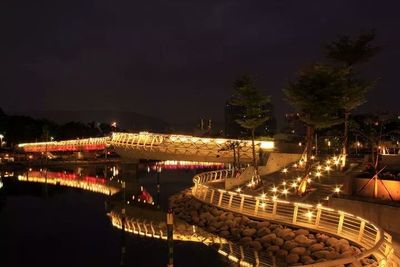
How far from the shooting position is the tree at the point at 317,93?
30516 millimetres

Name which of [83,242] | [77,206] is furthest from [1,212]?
[83,242]

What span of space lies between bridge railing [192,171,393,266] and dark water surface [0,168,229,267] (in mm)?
3908

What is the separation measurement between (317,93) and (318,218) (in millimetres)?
9882

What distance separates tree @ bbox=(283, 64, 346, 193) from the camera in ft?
100

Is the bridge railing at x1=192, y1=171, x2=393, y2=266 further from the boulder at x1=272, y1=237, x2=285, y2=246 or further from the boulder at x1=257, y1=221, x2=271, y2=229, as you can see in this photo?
the boulder at x1=272, y1=237, x2=285, y2=246

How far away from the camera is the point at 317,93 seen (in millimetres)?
30734

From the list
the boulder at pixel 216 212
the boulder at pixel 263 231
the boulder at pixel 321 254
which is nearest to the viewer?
the boulder at pixel 321 254

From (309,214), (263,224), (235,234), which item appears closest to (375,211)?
(309,214)

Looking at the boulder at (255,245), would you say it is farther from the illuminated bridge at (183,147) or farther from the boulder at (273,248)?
the illuminated bridge at (183,147)

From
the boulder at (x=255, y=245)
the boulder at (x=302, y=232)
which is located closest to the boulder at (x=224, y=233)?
the boulder at (x=255, y=245)

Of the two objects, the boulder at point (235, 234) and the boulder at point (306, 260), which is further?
the boulder at point (235, 234)

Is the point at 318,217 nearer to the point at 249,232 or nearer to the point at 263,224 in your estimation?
the point at 263,224

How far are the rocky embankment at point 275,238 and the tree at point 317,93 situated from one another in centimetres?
554

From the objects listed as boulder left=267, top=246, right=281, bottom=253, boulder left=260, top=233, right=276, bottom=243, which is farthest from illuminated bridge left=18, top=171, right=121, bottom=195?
boulder left=267, top=246, right=281, bottom=253
